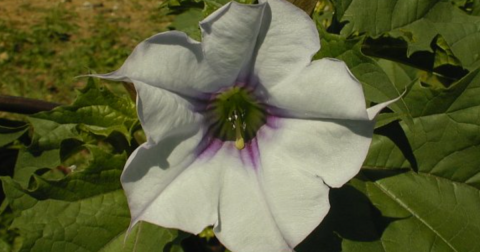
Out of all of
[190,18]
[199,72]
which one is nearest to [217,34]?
[199,72]

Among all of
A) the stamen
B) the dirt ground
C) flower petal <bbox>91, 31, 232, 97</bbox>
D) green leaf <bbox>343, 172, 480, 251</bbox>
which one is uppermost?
flower petal <bbox>91, 31, 232, 97</bbox>

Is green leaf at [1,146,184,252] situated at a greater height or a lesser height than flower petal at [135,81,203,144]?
lesser

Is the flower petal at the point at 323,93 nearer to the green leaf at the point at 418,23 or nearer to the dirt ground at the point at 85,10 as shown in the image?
the green leaf at the point at 418,23

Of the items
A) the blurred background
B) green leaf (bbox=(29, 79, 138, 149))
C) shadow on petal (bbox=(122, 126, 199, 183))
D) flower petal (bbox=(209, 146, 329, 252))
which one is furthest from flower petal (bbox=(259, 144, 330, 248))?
the blurred background

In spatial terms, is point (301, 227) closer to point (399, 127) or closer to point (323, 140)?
point (323, 140)

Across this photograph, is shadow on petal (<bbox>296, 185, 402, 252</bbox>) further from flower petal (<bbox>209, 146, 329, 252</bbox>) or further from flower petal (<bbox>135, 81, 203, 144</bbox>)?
flower petal (<bbox>135, 81, 203, 144</bbox>)

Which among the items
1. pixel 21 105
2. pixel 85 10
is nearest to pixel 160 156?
pixel 21 105
